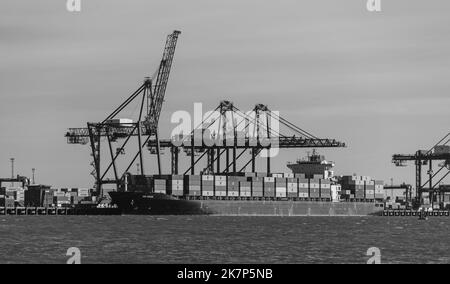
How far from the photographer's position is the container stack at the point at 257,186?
157 metres

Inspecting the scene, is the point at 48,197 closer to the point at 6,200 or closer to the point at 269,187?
the point at 6,200

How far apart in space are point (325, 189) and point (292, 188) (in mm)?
8421

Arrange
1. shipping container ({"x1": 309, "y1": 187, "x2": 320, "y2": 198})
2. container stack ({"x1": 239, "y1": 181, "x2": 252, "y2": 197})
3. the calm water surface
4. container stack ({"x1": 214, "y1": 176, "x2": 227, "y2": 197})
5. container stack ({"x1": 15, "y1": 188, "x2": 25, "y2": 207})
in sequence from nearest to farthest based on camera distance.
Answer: the calm water surface
container stack ({"x1": 214, "y1": 176, "x2": 227, "y2": 197})
container stack ({"x1": 239, "y1": 181, "x2": 252, "y2": 197})
shipping container ({"x1": 309, "y1": 187, "x2": 320, "y2": 198})
container stack ({"x1": 15, "y1": 188, "x2": 25, "y2": 207})

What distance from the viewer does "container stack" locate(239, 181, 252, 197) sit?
508ft

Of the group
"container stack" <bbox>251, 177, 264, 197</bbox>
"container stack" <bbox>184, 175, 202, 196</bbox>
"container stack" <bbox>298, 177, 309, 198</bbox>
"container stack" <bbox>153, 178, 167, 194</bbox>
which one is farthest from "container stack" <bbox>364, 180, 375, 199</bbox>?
"container stack" <bbox>153, 178, 167, 194</bbox>

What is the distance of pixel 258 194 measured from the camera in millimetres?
157375

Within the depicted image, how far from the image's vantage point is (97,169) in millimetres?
151000

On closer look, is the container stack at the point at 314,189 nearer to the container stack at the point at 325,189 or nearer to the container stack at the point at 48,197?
the container stack at the point at 325,189

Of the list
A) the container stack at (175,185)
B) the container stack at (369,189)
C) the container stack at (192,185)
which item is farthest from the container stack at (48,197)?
the container stack at (369,189)

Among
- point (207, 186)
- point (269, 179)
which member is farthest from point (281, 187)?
point (207, 186)

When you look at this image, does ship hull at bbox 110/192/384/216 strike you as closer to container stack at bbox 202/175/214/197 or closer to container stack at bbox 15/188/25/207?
container stack at bbox 202/175/214/197
